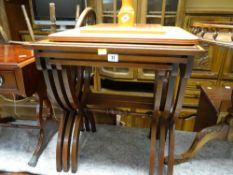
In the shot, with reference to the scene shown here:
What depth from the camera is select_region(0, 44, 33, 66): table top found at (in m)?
0.84

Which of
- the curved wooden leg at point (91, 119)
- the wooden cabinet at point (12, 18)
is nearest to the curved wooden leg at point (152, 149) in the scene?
the curved wooden leg at point (91, 119)

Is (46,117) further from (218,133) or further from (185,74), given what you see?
(218,133)

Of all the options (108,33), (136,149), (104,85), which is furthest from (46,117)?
(104,85)

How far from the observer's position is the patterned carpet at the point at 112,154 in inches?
40.0

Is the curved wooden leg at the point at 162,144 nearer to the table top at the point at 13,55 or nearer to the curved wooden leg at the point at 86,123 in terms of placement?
the curved wooden leg at the point at 86,123

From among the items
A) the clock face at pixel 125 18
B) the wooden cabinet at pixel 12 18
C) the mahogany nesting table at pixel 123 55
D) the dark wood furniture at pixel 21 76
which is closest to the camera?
the mahogany nesting table at pixel 123 55

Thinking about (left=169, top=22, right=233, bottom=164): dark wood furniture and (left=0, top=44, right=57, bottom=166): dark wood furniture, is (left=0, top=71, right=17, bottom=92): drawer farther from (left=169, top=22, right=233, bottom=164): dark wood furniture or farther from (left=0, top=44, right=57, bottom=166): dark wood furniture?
(left=169, top=22, right=233, bottom=164): dark wood furniture

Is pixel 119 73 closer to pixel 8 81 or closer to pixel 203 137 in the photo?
pixel 203 137

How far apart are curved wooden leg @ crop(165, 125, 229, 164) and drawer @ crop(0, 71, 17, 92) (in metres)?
0.85

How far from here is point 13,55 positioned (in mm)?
960

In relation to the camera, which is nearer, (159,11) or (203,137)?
(203,137)

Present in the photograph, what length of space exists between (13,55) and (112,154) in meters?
0.75

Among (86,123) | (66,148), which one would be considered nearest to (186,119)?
(86,123)

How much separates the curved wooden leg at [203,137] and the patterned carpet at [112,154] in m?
0.05
